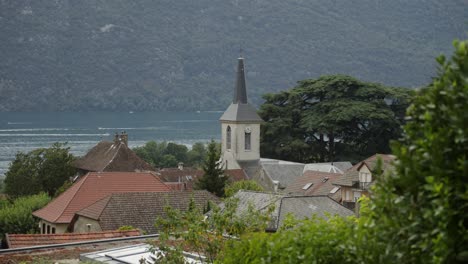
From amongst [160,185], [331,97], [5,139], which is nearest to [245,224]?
[160,185]

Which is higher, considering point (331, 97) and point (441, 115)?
point (331, 97)

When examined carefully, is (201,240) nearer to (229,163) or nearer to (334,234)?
(334,234)

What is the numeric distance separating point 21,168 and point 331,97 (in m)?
31.7

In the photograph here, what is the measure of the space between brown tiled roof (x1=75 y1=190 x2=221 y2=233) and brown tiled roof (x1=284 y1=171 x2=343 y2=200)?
1387 cm

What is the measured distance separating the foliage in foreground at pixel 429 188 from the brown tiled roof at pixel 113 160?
160 feet

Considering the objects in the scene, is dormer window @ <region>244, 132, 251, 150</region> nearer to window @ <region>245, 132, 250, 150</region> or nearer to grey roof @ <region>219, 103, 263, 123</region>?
window @ <region>245, 132, 250, 150</region>

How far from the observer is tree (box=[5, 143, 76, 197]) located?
165 feet

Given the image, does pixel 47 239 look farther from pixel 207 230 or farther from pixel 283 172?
pixel 283 172

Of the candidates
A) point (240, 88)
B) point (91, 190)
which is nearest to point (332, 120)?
point (240, 88)

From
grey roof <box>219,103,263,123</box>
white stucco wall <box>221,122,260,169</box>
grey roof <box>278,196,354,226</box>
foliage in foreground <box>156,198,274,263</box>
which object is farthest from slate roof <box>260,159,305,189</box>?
foliage in foreground <box>156,198,274,263</box>

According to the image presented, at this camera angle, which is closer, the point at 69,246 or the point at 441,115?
the point at 441,115

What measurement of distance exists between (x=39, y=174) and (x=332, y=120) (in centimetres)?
2808

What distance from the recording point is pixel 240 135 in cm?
7019

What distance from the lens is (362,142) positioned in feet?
237
